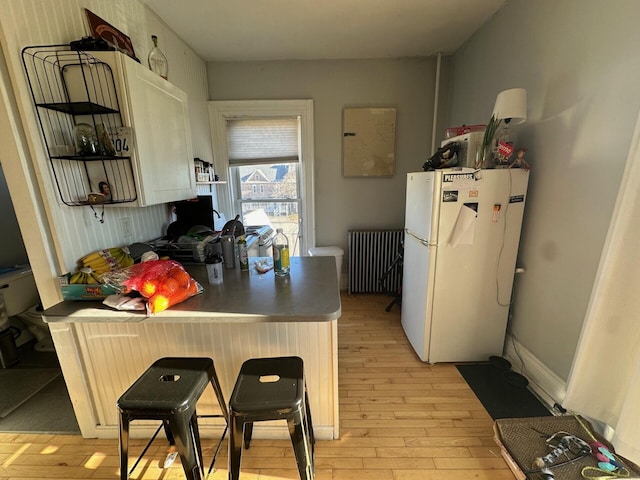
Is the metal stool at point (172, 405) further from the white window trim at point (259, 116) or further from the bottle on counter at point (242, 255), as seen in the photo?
the white window trim at point (259, 116)

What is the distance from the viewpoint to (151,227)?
201 centimetres

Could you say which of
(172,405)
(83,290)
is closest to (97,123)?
(83,290)

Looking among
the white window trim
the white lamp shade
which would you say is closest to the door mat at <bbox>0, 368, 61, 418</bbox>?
→ the white window trim

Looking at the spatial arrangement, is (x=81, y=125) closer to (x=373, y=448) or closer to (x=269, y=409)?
(x=269, y=409)

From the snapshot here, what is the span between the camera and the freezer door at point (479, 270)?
179 centimetres

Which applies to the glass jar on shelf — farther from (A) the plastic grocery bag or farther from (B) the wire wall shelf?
(A) the plastic grocery bag

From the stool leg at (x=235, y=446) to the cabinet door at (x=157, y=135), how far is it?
1220 millimetres

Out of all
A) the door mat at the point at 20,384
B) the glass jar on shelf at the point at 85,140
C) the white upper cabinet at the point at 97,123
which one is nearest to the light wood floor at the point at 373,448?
the door mat at the point at 20,384

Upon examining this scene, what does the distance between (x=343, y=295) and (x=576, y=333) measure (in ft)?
7.22

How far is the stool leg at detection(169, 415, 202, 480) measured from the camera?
1013 mm

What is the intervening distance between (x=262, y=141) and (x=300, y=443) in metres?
2.99

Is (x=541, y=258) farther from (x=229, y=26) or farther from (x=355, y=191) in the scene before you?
(x=229, y=26)

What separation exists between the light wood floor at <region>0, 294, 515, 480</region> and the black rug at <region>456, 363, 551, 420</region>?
69 millimetres

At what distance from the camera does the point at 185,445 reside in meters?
1.03
